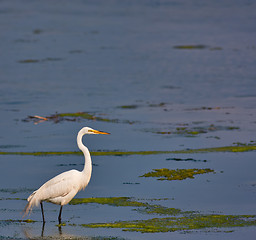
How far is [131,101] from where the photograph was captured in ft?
68.8

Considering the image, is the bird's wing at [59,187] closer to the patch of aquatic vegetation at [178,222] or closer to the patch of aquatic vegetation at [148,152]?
the patch of aquatic vegetation at [178,222]

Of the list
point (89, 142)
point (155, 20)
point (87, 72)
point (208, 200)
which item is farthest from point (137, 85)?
point (155, 20)

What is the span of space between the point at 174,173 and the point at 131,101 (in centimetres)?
804

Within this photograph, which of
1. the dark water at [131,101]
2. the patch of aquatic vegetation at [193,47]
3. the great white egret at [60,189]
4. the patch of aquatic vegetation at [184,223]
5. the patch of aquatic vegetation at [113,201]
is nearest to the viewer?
the patch of aquatic vegetation at [184,223]

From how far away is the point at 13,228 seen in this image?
33.1ft

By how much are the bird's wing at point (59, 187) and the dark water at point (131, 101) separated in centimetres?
39

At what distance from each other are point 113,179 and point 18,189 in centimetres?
187

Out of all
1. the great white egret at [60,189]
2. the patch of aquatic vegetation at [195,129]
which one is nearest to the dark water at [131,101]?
the patch of aquatic vegetation at [195,129]

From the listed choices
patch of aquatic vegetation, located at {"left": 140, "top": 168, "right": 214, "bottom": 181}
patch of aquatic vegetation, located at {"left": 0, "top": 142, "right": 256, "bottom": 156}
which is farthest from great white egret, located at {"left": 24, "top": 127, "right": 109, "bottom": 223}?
patch of aquatic vegetation, located at {"left": 0, "top": 142, "right": 256, "bottom": 156}

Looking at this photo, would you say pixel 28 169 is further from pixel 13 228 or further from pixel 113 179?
pixel 13 228

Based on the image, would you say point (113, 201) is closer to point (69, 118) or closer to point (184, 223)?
point (184, 223)

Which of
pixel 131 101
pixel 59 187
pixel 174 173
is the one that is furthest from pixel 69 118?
pixel 59 187

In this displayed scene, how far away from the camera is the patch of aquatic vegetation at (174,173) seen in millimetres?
12938

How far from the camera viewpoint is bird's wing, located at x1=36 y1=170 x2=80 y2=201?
1069 centimetres
